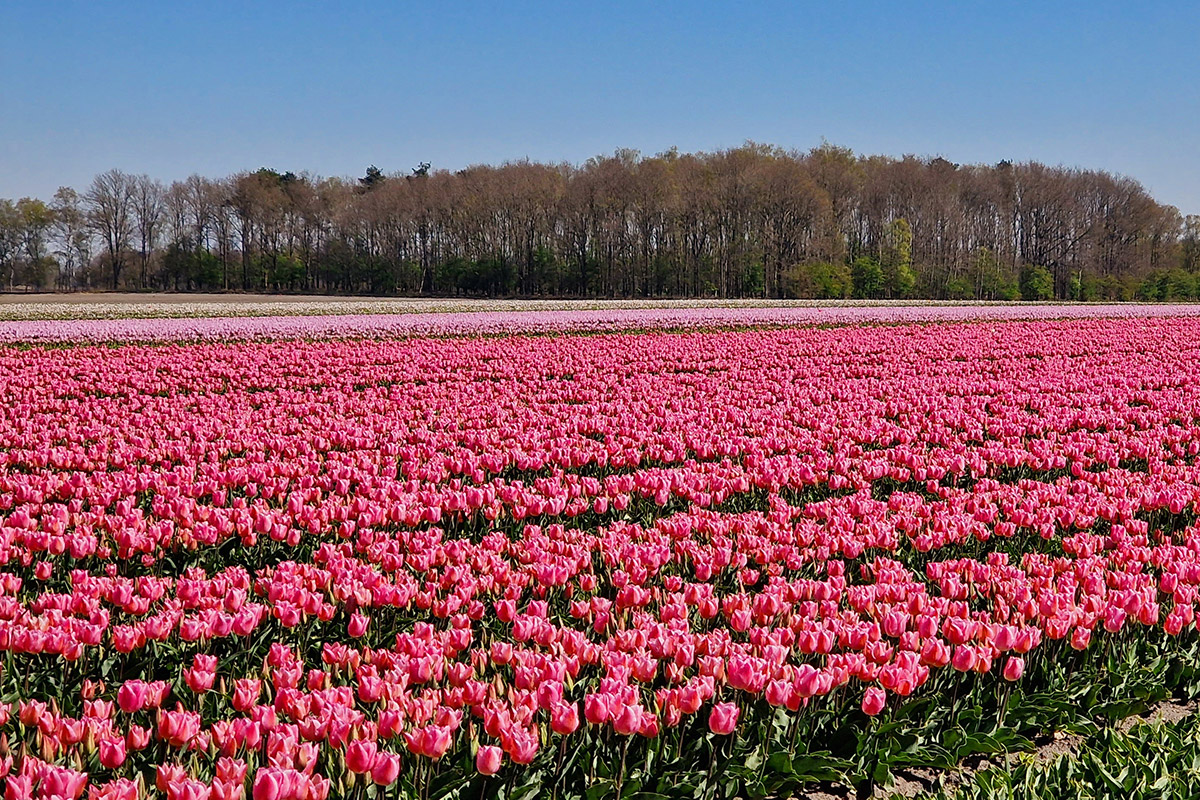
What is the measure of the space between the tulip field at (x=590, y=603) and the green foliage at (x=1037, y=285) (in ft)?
184

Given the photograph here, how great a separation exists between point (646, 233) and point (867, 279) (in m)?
16.7

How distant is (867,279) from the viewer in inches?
2340

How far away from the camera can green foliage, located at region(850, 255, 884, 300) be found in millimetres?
59094

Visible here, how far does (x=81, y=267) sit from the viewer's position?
279 ft

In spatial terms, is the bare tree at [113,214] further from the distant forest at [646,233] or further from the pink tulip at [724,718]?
the pink tulip at [724,718]

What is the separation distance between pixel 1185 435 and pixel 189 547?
755 centimetres

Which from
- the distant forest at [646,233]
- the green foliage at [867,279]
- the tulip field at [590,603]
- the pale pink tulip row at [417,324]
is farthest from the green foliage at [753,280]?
the tulip field at [590,603]

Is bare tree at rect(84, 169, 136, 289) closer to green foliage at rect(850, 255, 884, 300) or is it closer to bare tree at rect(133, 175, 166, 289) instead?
bare tree at rect(133, 175, 166, 289)

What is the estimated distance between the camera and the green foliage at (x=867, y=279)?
194 feet

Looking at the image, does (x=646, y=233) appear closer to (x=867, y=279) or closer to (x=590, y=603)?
(x=867, y=279)

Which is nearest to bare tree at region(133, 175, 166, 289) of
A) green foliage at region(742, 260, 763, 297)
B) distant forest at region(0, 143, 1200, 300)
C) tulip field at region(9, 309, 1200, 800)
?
distant forest at region(0, 143, 1200, 300)

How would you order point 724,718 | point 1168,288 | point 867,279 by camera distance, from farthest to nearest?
point 867,279 < point 1168,288 < point 724,718

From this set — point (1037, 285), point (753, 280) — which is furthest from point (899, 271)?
point (753, 280)

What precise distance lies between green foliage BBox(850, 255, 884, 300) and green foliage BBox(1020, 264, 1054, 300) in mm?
9703
